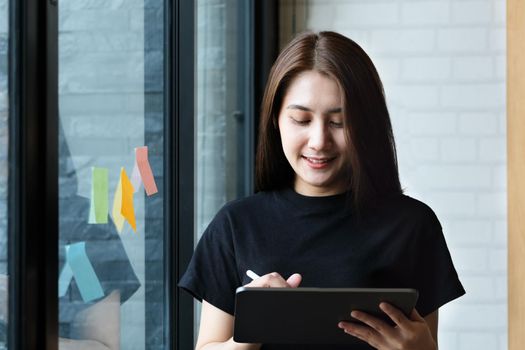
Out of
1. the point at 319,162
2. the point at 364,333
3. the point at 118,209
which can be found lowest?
the point at 364,333

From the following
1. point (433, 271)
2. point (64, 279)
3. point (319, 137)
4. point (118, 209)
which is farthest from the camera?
point (118, 209)

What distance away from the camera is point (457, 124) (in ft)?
10.7

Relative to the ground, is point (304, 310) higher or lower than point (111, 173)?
lower

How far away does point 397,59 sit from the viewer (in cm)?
329

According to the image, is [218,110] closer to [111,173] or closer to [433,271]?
[111,173]

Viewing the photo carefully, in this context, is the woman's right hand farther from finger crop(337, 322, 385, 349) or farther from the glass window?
the glass window

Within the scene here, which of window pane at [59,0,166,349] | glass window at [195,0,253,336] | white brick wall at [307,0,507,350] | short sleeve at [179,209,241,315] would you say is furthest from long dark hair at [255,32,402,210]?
white brick wall at [307,0,507,350]

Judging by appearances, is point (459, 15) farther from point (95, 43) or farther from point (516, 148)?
point (95, 43)

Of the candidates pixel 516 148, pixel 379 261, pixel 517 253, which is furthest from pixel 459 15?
pixel 379 261

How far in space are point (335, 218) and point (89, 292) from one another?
53 centimetres

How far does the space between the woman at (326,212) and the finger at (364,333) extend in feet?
0.29

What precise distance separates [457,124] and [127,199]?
156cm

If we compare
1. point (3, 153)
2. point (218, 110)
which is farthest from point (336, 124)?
point (218, 110)

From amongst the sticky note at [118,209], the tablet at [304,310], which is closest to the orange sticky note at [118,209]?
the sticky note at [118,209]
